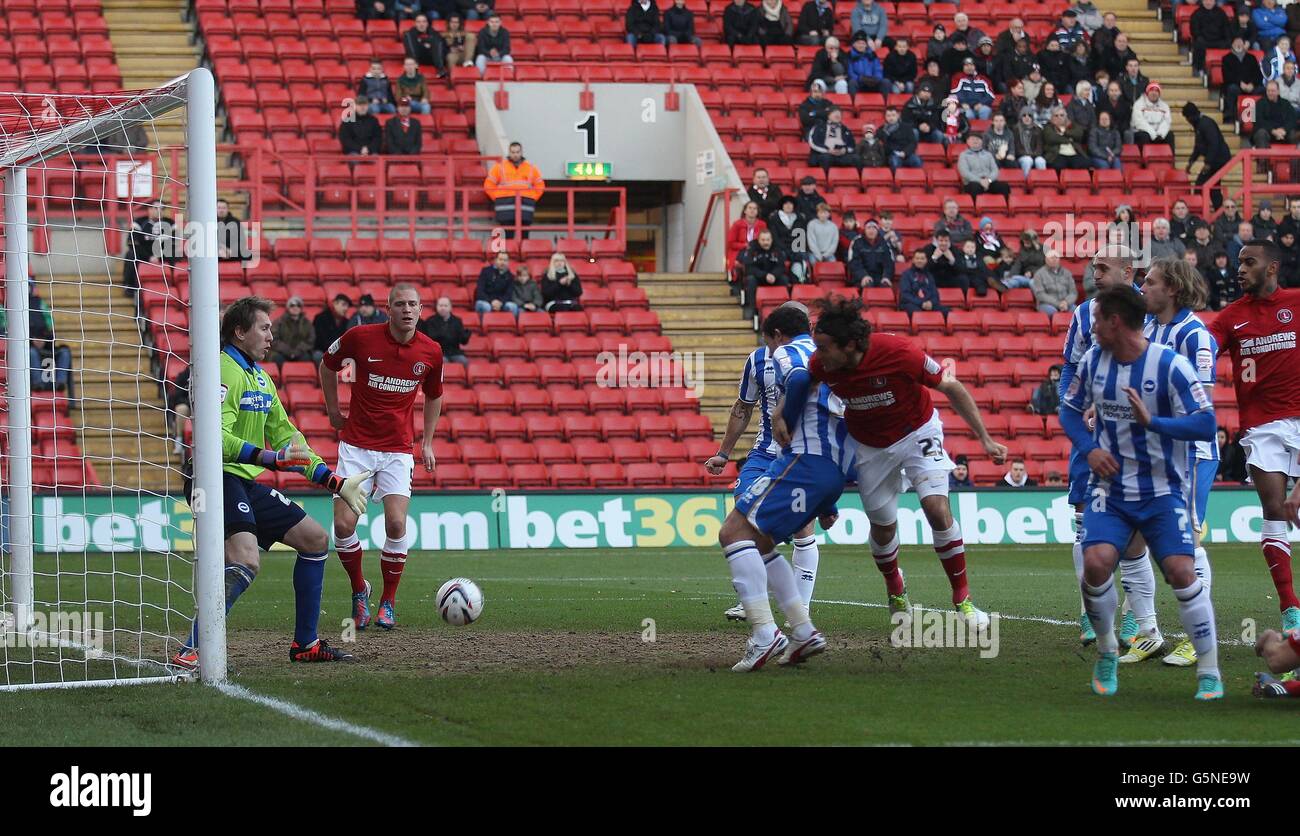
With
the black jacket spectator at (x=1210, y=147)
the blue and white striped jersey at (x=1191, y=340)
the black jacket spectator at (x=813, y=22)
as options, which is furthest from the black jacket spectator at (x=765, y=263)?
the blue and white striped jersey at (x=1191, y=340)

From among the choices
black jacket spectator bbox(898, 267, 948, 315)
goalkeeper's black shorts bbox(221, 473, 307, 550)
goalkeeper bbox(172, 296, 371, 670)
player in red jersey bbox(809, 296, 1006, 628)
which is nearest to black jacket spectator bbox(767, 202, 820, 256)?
black jacket spectator bbox(898, 267, 948, 315)

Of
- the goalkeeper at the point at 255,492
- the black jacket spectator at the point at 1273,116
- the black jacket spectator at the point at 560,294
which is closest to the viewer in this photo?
the goalkeeper at the point at 255,492

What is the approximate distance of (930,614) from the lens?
1177cm

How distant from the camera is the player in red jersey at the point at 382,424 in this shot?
460 inches

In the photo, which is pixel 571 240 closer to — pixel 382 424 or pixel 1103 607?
pixel 382 424

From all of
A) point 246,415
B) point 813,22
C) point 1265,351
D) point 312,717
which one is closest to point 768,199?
point 813,22

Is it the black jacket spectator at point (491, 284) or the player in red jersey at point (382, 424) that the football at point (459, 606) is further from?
the black jacket spectator at point (491, 284)

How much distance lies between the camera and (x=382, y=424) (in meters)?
11.9

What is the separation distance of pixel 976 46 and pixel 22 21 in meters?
16.8

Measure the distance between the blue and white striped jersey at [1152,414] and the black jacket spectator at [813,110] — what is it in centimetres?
2085

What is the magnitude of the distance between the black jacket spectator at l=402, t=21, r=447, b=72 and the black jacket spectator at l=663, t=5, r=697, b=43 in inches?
166
